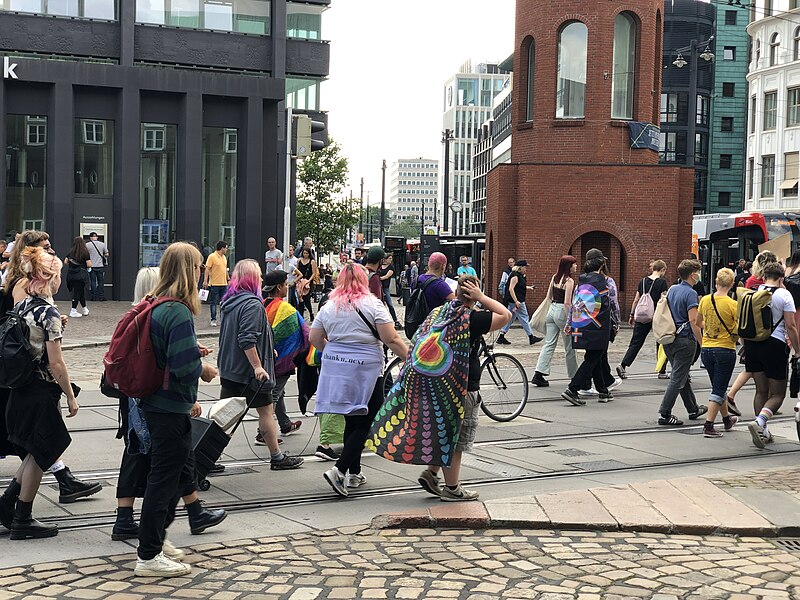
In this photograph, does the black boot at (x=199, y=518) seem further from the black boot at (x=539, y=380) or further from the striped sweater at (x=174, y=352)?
the black boot at (x=539, y=380)

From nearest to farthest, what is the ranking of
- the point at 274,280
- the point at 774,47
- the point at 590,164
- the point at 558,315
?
1. the point at 274,280
2. the point at 558,315
3. the point at 590,164
4. the point at 774,47

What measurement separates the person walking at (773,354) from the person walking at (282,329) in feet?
14.6

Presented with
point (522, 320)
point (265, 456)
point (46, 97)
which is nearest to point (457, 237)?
point (46, 97)

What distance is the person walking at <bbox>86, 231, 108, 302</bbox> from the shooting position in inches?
1118

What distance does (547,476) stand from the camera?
8938mm

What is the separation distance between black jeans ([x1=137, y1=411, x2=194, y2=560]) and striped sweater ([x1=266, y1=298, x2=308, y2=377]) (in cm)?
359

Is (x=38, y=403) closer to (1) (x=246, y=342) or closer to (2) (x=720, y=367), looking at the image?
(1) (x=246, y=342)

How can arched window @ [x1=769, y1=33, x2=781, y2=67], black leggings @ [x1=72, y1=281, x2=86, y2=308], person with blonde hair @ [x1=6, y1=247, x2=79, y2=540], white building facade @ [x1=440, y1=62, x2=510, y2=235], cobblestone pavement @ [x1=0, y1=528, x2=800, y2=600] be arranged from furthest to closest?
white building facade @ [x1=440, y1=62, x2=510, y2=235] < arched window @ [x1=769, y1=33, x2=781, y2=67] < black leggings @ [x1=72, y1=281, x2=86, y2=308] < person with blonde hair @ [x1=6, y1=247, x2=79, y2=540] < cobblestone pavement @ [x1=0, y1=528, x2=800, y2=600]

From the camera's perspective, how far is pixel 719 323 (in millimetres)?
11039

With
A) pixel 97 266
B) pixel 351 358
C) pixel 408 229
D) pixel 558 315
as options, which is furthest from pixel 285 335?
pixel 408 229

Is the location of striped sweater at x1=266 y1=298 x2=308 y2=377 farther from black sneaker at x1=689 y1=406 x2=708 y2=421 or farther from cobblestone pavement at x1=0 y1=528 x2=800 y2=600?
black sneaker at x1=689 y1=406 x2=708 y2=421

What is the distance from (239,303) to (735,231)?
34.2 m

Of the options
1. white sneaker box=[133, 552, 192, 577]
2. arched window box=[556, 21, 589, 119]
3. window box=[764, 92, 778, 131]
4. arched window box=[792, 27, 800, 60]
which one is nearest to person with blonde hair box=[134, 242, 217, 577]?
white sneaker box=[133, 552, 192, 577]

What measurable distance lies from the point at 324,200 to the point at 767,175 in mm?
27418
